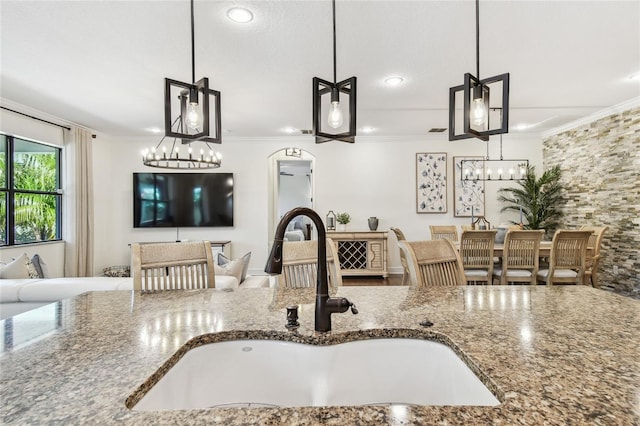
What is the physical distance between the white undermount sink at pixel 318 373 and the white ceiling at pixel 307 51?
2128 mm

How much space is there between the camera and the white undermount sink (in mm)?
886

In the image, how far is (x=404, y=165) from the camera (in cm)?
598

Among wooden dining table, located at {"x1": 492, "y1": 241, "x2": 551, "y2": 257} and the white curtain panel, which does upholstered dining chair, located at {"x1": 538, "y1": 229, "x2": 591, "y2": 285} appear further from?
the white curtain panel

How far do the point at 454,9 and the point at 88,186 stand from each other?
17.8 feet

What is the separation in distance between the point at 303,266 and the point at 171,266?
634 millimetres

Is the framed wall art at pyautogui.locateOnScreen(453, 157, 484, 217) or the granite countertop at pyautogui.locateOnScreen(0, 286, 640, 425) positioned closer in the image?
the granite countertop at pyautogui.locateOnScreen(0, 286, 640, 425)

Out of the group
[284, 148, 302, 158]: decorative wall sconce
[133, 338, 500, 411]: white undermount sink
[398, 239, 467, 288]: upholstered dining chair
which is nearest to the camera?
[133, 338, 500, 411]: white undermount sink

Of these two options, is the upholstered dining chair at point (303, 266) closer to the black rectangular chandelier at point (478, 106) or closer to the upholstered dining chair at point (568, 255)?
the black rectangular chandelier at point (478, 106)

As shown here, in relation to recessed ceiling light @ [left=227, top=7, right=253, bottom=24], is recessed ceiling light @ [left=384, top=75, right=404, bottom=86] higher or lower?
higher

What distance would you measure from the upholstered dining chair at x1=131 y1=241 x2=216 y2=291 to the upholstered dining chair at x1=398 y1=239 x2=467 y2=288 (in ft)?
3.27

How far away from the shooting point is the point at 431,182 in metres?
5.94

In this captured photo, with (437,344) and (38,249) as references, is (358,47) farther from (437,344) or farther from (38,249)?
(38,249)

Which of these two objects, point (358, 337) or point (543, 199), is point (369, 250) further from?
point (358, 337)

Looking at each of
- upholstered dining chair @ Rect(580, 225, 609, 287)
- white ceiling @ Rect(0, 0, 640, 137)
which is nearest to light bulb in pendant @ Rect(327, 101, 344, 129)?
white ceiling @ Rect(0, 0, 640, 137)
